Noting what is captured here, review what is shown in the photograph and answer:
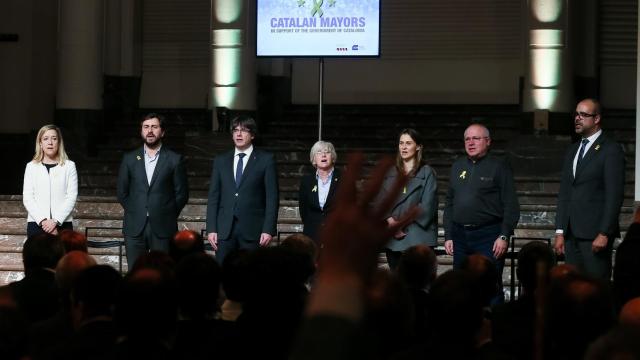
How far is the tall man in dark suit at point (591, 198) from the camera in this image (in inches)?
285


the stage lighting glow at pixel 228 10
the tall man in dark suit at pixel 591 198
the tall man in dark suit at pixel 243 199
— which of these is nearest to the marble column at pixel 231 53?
the stage lighting glow at pixel 228 10

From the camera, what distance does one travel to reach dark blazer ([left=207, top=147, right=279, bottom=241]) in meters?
8.09

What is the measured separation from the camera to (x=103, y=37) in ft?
47.9

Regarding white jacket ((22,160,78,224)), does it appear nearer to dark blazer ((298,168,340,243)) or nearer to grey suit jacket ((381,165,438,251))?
dark blazer ((298,168,340,243))

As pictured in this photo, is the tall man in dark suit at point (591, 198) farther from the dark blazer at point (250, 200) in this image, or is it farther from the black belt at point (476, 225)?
the dark blazer at point (250, 200)

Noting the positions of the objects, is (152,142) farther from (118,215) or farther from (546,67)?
(546,67)

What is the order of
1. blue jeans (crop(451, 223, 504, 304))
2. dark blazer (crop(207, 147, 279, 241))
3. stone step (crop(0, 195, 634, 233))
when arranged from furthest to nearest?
stone step (crop(0, 195, 634, 233))
dark blazer (crop(207, 147, 279, 241))
blue jeans (crop(451, 223, 504, 304))

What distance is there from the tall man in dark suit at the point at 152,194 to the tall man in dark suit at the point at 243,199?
289mm

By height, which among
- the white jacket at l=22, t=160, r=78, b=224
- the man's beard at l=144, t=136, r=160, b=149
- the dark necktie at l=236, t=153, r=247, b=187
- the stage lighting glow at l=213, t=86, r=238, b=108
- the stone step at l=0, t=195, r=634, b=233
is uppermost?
the stage lighting glow at l=213, t=86, r=238, b=108

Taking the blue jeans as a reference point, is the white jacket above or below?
above

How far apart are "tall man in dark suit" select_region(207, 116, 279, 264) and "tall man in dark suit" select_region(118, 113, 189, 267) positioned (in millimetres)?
289

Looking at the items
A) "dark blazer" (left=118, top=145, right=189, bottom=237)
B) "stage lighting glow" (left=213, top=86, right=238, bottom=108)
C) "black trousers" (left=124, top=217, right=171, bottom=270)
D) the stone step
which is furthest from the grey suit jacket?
"stage lighting glow" (left=213, top=86, right=238, bottom=108)

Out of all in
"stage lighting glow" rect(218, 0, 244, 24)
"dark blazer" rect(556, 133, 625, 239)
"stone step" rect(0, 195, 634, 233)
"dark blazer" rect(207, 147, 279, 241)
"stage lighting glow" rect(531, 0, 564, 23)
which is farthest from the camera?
"stage lighting glow" rect(218, 0, 244, 24)

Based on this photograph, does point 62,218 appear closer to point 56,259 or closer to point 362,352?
point 56,259
